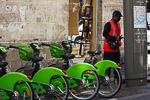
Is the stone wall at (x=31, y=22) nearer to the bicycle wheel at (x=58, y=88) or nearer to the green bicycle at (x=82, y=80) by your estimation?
the green bicycle at (x=82, y=80)

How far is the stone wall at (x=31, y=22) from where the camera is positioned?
1021 cm

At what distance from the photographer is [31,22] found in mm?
10844

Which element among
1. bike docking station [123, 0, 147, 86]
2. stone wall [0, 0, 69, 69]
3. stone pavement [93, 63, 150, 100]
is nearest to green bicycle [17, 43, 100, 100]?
stone pavement [93, 63, 150, 100]

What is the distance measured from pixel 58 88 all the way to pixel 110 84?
1372 mm

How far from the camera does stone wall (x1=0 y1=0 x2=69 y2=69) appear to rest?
10.2 metres

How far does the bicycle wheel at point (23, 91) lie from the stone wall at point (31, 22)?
12.1ft

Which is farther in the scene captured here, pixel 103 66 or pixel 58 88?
pixel 103 66

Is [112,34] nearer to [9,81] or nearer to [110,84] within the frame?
[110,84]

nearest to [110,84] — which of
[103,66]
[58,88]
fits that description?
[103,66]

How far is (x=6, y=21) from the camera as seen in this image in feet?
33.4

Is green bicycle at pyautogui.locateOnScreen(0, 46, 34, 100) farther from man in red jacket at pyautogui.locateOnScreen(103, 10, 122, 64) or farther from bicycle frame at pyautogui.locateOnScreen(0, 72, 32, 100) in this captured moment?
man in red jacket at pyautogui.locateOnScreen(103, 10, 122, 64)

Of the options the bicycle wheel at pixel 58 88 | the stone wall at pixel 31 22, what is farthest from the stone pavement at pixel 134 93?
the stone wall at pixel 31 22

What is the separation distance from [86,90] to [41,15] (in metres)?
3.99

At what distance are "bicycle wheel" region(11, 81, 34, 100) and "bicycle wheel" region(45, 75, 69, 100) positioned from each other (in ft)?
1.33
